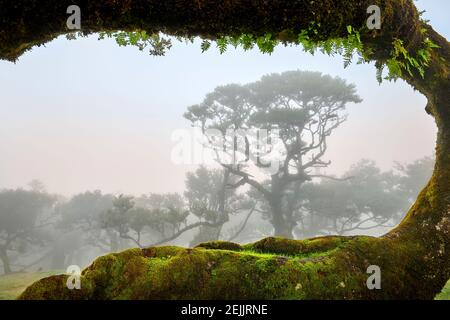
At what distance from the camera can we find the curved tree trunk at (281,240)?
3133 millimetres

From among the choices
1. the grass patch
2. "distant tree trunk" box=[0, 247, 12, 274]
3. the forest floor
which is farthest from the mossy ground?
"distant tree trunk" box=[0, 247, 12, 274]

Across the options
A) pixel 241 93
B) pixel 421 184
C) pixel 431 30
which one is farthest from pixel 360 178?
pixel 431 30

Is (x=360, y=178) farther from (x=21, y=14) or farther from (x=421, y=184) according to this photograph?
(x=21, y=14)

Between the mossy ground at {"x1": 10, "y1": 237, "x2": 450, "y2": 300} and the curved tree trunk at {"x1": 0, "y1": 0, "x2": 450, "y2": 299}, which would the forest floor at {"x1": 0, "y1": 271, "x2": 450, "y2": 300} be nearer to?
the curved tree trunk at {"x1": 0, "y1": 0, "x2": 450, "y2": 299}

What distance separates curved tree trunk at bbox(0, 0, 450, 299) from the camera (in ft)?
10.3

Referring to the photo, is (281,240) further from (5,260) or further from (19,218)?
(19,218)

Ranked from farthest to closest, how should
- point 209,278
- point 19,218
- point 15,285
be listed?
point 19,218
point 15,285
point 209,278

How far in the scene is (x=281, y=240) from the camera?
6.13 meters

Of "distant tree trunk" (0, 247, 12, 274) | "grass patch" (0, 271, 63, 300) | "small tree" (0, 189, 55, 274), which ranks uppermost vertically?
"small tree" (0, 189, 55, 274)

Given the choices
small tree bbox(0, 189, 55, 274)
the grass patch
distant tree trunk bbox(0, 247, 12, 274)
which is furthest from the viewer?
small tree bbox(0, 189, 55, 274)

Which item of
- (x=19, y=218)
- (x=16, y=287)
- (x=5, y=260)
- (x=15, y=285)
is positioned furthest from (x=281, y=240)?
(x=19, y=218)

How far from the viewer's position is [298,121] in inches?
1206

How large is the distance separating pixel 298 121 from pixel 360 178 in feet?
70.4
